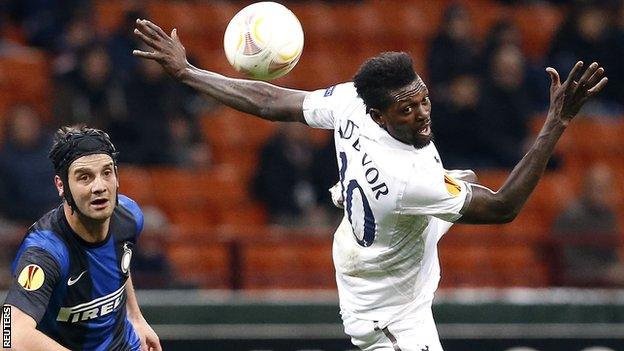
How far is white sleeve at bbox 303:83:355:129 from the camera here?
6426 millimetres

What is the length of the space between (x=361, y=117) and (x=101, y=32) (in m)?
6.34

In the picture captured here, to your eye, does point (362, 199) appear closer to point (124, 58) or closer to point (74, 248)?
point (74, 248)

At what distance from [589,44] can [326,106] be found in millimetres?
6437

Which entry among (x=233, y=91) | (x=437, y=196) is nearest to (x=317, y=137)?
(x=233, y=91)

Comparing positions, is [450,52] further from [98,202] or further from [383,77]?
[98,202]

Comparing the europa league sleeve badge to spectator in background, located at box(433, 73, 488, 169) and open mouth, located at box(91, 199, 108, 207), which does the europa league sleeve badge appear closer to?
open mouth, located at box(91, 199, 108, 207)

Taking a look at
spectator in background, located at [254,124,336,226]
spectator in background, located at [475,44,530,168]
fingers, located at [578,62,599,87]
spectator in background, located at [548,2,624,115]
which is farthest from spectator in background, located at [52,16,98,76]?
fingers, located at [578,62,599,87]

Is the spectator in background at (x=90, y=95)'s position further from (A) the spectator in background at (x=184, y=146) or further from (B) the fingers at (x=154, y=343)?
(B) the fingers at (x=154, y=343)

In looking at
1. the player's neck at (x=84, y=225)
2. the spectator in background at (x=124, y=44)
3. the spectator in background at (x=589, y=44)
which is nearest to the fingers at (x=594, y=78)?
the player's neck at (x=84, y=225)

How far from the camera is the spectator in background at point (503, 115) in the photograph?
38.0ft

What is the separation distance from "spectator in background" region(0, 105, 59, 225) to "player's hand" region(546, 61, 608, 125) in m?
5.48

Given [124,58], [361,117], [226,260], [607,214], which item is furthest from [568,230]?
[361,117]

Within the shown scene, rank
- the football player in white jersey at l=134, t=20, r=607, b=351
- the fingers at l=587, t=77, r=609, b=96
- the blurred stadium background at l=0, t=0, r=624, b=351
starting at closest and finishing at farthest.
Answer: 1. the fingers at l=587, t=77, r=609, b=96
2. the football player in white jersey at l=134, t=20, r=607, b=351
3. the blurred stadium background at l=0, t=0, r=624, b=351

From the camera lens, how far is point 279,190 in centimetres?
1107
